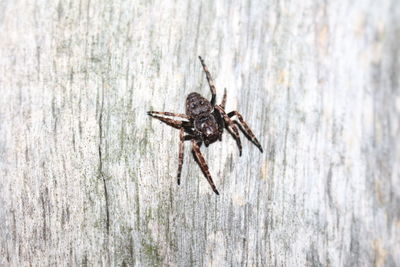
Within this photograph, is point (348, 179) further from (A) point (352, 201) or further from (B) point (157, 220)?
(B) point (157, 220)

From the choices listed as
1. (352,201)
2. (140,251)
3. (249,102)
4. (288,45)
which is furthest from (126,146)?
(352,201)

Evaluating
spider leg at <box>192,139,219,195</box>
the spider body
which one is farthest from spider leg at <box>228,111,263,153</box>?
spider leg at <box>192,139,219,195</box>

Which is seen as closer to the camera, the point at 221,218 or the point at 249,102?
the point at 221,218

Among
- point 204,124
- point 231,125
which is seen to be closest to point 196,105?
point 204,124

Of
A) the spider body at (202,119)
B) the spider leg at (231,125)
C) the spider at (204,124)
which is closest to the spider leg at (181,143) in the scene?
the spider at (204,124)

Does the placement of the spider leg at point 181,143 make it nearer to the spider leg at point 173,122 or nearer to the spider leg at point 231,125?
the spider leg at point 173,122

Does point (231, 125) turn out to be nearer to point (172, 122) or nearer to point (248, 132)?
point (248, 132)

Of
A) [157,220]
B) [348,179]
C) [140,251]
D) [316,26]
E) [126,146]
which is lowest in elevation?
[140,251]

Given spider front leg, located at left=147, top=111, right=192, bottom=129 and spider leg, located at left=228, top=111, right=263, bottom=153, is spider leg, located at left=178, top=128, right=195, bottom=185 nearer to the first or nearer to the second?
spider front leg, located at left=147, top=111, right=192, bottom=129
